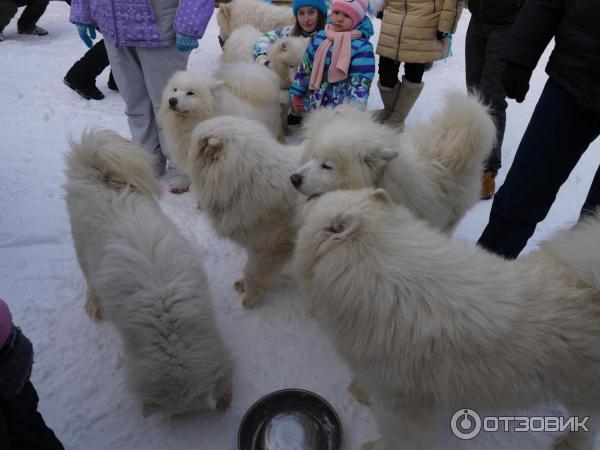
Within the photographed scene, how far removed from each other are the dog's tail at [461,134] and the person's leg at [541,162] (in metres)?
0.24

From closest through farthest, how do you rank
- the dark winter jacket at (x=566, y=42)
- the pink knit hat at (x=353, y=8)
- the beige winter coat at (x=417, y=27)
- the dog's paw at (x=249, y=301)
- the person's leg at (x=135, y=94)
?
the dark winter jacket at (x=566, y=42)
the dog's paw at (x=249, y=301)
the person's leg at (x=135, y=94)
the pink knit hat at (x=353, y=8)
the beige winter coat at (x=417, y=27)

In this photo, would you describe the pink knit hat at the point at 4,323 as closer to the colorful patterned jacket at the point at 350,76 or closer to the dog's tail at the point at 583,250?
the dog's tail at the point at 583,250

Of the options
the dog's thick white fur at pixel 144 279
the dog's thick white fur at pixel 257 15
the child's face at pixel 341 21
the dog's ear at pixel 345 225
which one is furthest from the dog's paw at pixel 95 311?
the dog's thick white fur at pixel 257 15

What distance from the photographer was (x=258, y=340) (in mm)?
2391

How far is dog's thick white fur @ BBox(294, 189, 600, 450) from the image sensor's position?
49.0 inches

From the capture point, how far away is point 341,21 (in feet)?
11.3

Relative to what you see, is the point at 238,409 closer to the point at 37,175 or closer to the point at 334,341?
the point at 334,341

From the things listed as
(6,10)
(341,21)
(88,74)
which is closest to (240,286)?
(341,21)

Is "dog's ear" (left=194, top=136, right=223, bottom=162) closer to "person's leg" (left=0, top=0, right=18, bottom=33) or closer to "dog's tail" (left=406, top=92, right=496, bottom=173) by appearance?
"dog's tail" (left=406, top=92, right=496, bottom=173)

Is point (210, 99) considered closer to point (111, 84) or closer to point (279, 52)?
point (279, 52)

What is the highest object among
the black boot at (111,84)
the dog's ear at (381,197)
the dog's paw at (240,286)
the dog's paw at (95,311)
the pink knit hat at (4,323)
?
the dog's ear at (381,197)

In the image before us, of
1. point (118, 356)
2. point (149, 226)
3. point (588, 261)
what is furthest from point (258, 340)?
point (588, 261)

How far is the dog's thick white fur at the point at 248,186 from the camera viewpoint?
221 cm

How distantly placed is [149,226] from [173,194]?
5.96 ft
